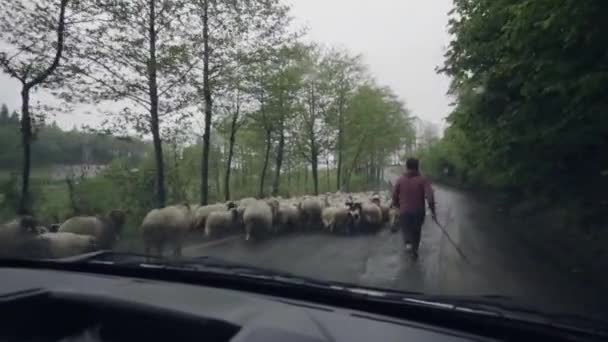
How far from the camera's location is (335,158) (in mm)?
27016

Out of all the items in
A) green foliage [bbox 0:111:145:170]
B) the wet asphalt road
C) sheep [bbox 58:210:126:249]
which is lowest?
the wet asphalt road

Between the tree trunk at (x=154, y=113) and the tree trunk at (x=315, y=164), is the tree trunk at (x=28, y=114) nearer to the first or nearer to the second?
the tree trunk at (x=154, y=113)

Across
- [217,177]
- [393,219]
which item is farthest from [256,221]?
[217,177]

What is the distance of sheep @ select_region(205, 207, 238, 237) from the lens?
34.4ft

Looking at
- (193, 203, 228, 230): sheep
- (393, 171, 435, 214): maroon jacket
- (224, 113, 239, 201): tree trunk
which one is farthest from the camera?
(224, 113, 239, 201): tree trunk

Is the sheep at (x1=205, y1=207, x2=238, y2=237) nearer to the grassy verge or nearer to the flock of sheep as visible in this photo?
the flock of sheep

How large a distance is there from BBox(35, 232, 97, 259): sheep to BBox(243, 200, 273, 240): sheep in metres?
4.83

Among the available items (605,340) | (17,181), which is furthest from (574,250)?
(17,181)

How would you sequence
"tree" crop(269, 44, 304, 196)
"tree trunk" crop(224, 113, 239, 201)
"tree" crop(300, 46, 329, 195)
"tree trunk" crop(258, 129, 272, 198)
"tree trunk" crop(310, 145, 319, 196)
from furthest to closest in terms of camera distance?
"tree trunk" crop(310, 145, 319, 196)
"tree" crop(300, 46, 329, 195)
"tree trunk" crop(258, 129, 272, 198)
"tree" crop(269, 44, 304, 196)
"tree trunk" crop(224, 113, 239, 201)

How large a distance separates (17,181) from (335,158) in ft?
62.4

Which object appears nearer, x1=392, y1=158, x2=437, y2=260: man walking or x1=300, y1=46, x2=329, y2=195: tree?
x1=392, y1=158, x2=437, y2=260: man walking

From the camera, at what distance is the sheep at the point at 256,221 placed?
10477mm

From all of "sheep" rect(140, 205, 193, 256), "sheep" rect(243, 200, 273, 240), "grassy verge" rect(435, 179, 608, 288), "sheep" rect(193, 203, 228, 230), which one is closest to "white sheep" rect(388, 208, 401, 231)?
"grassy verge" rect(435, 179, 608, 288)

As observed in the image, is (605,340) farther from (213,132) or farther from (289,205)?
(213,132)
